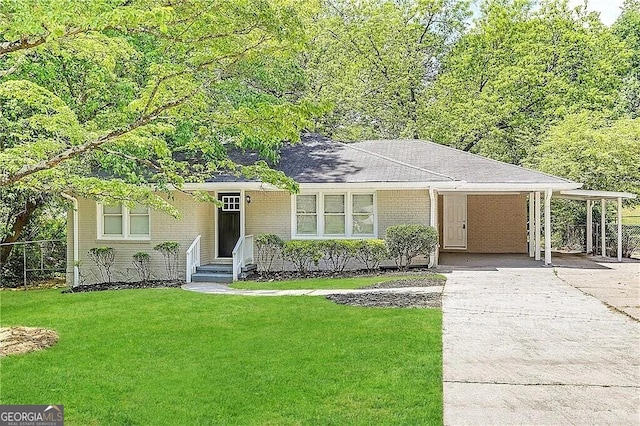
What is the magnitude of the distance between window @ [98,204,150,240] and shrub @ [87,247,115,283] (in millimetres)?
547

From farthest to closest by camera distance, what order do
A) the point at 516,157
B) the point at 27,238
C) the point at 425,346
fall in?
1. the point at 516,157
2. the point at 27,238
3. the point at 425,346

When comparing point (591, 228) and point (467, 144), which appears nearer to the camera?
point (591, 228)

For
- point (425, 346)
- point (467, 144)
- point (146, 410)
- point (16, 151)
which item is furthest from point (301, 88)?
point (146, 410)

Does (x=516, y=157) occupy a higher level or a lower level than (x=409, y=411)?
higher

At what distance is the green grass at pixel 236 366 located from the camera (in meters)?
5.49

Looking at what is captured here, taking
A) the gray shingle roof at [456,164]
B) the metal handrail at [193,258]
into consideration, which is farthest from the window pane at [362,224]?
the metal handrail at [193,258]

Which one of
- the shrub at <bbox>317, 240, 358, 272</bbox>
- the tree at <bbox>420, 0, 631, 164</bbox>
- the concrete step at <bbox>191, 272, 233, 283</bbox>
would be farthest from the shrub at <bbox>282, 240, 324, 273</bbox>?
the tree at <bbox>420, 0, 631, 164</bbox>

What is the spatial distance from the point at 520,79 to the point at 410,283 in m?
20.4

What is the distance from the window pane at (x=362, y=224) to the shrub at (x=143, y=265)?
591 centimetres

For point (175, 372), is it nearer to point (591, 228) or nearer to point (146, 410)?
point (146, 410)

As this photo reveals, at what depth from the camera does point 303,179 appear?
17.1m

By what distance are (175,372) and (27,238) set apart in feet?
51.8

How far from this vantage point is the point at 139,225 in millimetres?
17422

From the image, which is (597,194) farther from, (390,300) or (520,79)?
(520,79)
